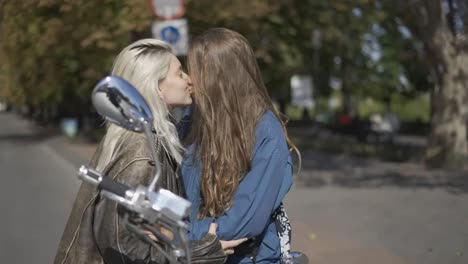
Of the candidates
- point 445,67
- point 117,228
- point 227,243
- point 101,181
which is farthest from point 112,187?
point 445,67

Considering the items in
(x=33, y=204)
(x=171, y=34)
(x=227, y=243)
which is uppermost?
(x=227, y=243)

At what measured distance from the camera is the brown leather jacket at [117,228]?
1.98 meters

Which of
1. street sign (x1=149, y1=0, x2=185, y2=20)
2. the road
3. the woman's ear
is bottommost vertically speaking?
the road

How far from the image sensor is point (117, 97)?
1756 mm

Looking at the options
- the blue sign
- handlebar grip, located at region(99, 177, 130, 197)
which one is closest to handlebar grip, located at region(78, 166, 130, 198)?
handlebar grip, located at region(99, 177, 130, 197)

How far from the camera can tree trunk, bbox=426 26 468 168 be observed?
14555mm

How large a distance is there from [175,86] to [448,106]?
45.8 ft

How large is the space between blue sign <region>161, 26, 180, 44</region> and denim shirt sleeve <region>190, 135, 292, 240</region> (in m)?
9.04

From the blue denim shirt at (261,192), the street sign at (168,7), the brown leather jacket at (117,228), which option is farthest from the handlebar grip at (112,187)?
the street sign at (168,7)

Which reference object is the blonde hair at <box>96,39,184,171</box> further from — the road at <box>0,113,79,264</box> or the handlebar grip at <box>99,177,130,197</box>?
the road at <box>0,113,79,264</box>

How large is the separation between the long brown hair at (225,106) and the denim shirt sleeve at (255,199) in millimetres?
85

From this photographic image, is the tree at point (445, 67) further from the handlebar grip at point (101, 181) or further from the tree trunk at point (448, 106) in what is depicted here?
the handlebar grip at point (101, 181)

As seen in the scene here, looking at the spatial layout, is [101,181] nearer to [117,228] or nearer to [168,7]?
[117,228]

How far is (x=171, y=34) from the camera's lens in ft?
35.9
